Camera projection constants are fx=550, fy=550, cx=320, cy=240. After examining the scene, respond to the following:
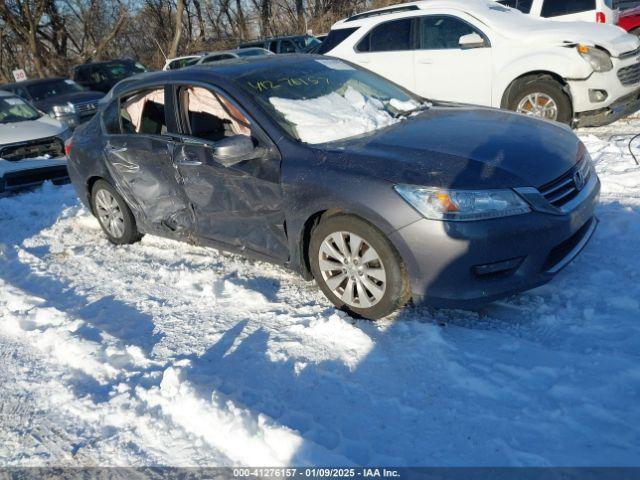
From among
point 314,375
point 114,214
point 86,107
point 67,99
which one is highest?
point 67,99

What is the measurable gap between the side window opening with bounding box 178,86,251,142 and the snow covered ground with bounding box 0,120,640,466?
1153 millimetres

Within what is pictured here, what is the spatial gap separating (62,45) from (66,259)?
30.8m

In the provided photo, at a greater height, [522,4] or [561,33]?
[522,4]

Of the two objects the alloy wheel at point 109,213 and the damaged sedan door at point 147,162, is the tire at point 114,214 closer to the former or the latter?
the alloy wheel at point 109,213

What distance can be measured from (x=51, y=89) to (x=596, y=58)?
1228 centimetres

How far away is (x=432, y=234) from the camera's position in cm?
306

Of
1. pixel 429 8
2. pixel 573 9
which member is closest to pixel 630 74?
pixel 429 8

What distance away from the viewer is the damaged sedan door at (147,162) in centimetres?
446

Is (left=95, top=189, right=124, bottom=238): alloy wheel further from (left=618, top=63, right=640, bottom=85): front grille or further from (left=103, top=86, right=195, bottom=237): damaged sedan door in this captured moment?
(left=618, top=63, right=640, bottom=85): front grille

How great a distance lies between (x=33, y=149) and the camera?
28.5 feet

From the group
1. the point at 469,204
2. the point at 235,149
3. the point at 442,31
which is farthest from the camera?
the point at 442,31

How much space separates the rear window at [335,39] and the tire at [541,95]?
277 cm

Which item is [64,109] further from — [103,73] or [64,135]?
[103,73]

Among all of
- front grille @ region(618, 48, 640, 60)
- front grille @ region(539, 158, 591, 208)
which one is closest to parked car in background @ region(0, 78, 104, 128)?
front grille @ region(618, 48, 640, 60)
